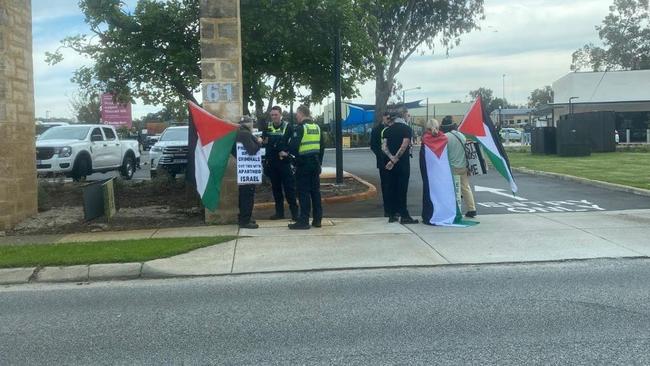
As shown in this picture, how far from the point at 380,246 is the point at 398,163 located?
195 centimetres

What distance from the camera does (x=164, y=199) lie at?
14.1m

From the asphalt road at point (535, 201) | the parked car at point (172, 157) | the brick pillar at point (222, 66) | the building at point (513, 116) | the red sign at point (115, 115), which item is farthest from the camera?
the building at point (513, 116)

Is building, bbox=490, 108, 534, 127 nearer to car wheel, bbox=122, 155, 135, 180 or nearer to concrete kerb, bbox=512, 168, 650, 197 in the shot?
concrete kerb, bbox=512, 168, 650, 197

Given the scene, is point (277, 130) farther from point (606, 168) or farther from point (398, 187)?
point (606, 168)

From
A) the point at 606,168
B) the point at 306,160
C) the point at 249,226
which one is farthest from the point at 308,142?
the point at 606,168

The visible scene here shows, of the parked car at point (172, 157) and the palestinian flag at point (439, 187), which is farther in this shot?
the parked car at point (172, 157)

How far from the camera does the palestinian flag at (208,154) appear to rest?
34.5 feet

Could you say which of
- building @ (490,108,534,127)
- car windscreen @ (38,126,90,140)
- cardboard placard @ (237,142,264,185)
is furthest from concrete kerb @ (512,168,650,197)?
building @ (490,108,534,127)

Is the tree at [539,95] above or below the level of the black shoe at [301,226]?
above

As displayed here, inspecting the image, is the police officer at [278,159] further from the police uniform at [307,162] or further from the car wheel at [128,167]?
the car wheel at [128,167]

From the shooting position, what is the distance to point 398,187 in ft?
34.6

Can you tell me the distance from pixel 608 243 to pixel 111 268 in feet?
22.3

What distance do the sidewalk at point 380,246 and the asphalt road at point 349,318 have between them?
340mm

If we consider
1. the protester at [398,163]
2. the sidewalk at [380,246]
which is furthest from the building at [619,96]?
the protester at [398,163]
